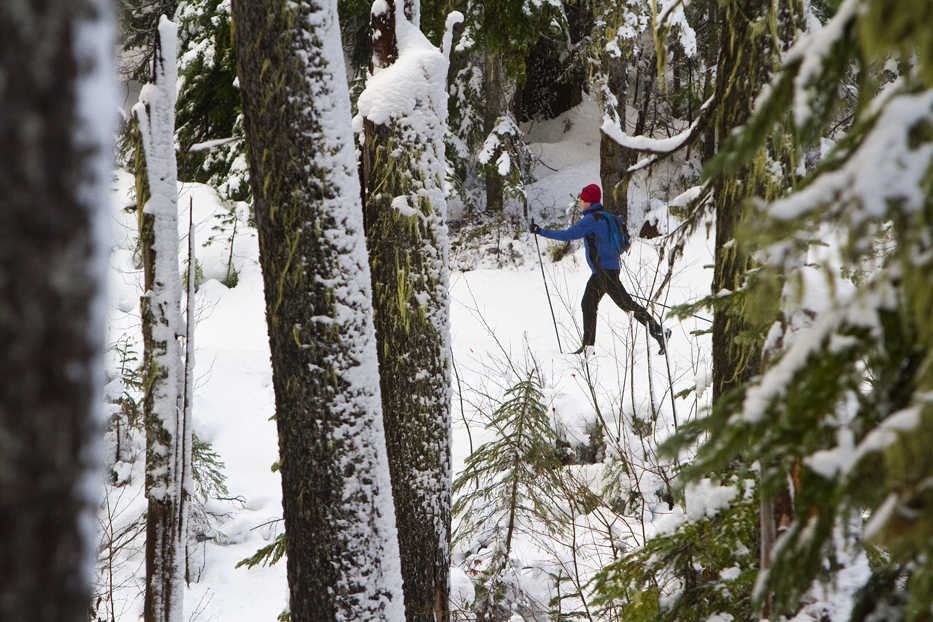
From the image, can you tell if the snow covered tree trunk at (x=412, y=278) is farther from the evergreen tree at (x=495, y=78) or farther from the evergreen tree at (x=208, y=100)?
the evergreen tree at (x=208, y=100)

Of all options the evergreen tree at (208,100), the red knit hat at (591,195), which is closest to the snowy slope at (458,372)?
the evergreen tree at (208,100)

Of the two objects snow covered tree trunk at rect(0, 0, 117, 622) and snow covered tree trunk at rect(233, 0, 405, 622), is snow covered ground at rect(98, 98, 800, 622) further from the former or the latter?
snow covered tree trunk at rect(0, 0, 117, 622)

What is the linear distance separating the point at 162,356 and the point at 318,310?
1791 mm

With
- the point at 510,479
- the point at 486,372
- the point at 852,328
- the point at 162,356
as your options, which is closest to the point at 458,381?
the point at 510,479

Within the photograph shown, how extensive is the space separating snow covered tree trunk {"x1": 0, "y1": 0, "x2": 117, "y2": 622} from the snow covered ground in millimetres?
4195

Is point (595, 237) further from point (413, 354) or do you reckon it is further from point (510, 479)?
point (413, 354)

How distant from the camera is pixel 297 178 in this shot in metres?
2.78

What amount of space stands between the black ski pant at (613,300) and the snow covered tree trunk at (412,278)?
3288mm

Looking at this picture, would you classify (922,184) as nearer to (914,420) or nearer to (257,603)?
(914,420)

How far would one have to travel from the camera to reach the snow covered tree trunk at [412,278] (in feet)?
11.7

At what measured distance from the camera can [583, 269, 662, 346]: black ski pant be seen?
269 inches

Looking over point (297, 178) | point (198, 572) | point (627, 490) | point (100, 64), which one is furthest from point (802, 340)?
point (198, 572)

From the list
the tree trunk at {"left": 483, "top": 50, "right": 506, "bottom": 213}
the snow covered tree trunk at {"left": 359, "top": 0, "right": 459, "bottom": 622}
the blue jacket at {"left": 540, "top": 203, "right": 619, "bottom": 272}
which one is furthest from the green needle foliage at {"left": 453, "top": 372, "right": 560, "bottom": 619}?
the tree trunk at {"left": 483, "top": 50, "right": 506, "bottom": 213}

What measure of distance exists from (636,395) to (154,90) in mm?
5622
